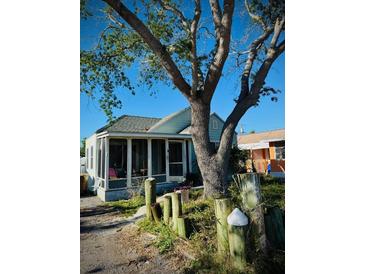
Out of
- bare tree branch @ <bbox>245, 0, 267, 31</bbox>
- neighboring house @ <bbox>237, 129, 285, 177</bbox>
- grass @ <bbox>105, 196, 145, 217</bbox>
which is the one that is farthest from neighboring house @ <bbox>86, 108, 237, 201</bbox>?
bare tree branch @ <bbox>245, 0, 267, 31</bbox>

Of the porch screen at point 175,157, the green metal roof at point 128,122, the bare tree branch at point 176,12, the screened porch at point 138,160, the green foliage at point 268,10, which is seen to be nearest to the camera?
the green foliage at point 268,10

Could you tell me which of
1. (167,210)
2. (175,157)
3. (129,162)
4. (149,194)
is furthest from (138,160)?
(167,210)

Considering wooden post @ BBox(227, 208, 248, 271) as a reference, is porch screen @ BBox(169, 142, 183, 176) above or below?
above

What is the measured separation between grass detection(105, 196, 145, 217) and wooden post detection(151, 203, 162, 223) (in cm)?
31

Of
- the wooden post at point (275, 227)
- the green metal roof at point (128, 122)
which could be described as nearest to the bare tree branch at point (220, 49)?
the green metal roof at point (128, 122)

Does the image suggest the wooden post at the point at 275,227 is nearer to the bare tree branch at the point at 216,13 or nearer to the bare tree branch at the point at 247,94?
the bare tree branch at the point at 247,94

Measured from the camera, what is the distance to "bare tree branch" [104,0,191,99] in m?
2.05

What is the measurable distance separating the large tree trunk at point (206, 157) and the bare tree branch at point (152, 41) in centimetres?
23

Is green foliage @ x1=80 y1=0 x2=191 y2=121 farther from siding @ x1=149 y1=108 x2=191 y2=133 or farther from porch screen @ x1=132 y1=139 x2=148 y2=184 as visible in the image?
porch screen @ x1=132 y1=139 x2=148 y2=184

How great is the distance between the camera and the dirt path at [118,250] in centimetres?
144
